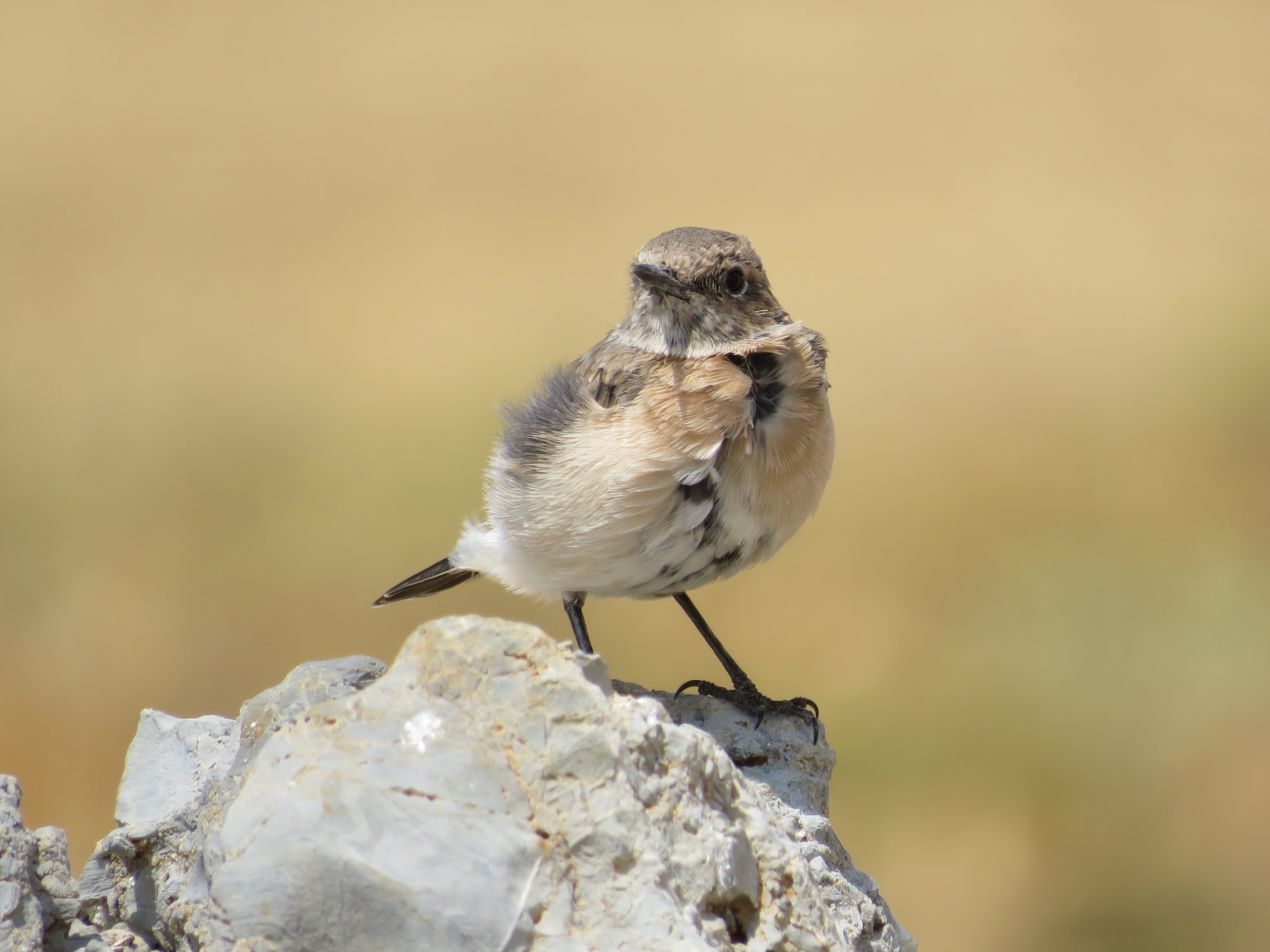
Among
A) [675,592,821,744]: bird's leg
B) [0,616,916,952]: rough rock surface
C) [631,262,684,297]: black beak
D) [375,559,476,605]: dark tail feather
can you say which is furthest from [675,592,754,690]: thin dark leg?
[0,616,916,952]: rough rock surface

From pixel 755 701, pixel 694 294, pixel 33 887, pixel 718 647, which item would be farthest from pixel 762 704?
pixel 33 887

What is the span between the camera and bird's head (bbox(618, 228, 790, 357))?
4621mm

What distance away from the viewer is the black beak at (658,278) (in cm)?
454

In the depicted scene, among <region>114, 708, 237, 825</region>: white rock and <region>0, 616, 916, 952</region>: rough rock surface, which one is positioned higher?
<region>0, 616, 916, 952</region>: rough rock surface

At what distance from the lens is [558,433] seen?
185 inches

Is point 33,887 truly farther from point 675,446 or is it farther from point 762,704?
point 762,704

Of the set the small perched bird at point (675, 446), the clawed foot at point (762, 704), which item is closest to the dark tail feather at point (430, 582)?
the small perched bird at point (675, 446)

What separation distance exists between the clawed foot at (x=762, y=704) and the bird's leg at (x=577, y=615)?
1.50 feet

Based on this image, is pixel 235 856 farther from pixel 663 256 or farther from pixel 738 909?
pixel 663 256

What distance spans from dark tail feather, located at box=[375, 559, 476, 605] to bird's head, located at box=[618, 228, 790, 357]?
1.50 meters

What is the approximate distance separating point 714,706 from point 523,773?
204 centimetres

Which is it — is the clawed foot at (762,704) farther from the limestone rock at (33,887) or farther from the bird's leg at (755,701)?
the limestone rock at (33,887)

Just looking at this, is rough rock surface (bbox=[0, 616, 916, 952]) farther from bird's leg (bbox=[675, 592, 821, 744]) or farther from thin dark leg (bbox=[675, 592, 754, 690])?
thin dark leg (bbox=[675, 592, 754, 690])

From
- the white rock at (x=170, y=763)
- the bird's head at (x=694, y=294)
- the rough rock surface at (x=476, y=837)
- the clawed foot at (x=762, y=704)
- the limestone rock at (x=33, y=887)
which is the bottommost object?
the clawed foot at (x=762, y=704)
